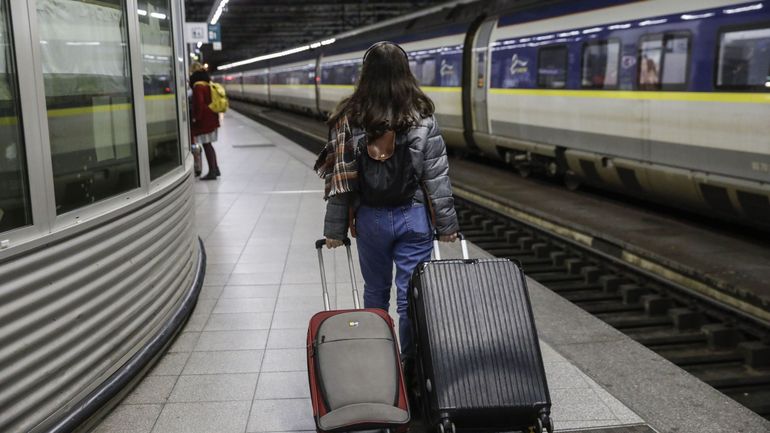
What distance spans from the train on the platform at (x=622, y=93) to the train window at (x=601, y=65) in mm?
18

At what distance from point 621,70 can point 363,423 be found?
7.46 meters

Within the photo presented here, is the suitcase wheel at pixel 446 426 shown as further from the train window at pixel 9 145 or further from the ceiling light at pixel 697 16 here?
the ceiling light at pixel 697 16

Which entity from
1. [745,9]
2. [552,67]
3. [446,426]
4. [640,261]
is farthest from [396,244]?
[552,67]

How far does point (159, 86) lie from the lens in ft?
16.5

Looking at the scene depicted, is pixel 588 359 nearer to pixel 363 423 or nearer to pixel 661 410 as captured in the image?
pixel 661 410

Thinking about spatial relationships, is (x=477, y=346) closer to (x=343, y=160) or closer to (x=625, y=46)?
(x=343, y=160)

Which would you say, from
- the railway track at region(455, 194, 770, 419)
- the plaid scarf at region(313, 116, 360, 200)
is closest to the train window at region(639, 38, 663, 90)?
the railway track at region(455, 194, 770, 419)

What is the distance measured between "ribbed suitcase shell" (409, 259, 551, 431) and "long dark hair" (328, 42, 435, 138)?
615 mm

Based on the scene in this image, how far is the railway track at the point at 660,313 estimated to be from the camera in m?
4.95

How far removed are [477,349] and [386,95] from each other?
3.67 ft

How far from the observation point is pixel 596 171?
10227 millimetres

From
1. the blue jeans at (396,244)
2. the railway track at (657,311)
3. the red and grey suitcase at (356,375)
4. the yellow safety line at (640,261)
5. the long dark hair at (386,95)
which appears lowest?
the railway track at (657,311)

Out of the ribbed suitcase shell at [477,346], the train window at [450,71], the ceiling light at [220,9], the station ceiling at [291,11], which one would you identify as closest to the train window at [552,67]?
the train window at [450,71]

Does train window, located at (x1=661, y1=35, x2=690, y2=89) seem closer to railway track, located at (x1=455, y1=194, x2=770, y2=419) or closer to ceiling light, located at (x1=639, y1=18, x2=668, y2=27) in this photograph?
ceiling light, located at (x1=639, y1=18, x2=668, y2=27)
